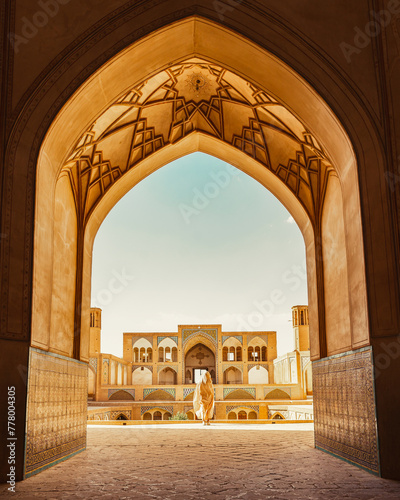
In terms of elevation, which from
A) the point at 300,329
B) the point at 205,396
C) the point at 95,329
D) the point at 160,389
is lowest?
the point at 160,389

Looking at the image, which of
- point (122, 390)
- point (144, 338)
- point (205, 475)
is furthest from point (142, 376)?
point (205, 475)

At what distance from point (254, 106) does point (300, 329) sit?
2088 cm

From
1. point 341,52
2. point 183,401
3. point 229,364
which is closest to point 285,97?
point 341,52

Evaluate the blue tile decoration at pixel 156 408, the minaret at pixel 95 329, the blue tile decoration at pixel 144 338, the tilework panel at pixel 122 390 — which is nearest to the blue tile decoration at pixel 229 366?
the blue tile decoration at pixel 144 338

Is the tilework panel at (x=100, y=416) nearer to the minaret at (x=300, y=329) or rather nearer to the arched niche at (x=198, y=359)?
the minaret at (x=300, y=329)

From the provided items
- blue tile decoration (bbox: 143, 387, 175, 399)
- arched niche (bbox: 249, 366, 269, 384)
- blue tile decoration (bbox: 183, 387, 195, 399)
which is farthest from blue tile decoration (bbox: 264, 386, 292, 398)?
arched niche (bbox: 249, 366, 269, 384)

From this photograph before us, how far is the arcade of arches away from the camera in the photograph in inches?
197

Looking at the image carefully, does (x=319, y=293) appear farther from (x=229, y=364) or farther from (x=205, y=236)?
(x=229, y=364)

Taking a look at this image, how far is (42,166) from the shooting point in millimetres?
5566

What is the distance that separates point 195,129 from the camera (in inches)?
331

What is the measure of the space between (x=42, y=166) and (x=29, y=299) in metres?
1.50

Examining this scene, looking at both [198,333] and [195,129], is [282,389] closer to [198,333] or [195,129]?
[198,333]

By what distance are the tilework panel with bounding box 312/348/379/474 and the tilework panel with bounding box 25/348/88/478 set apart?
10.9 ft

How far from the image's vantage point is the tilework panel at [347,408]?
16.7ft
